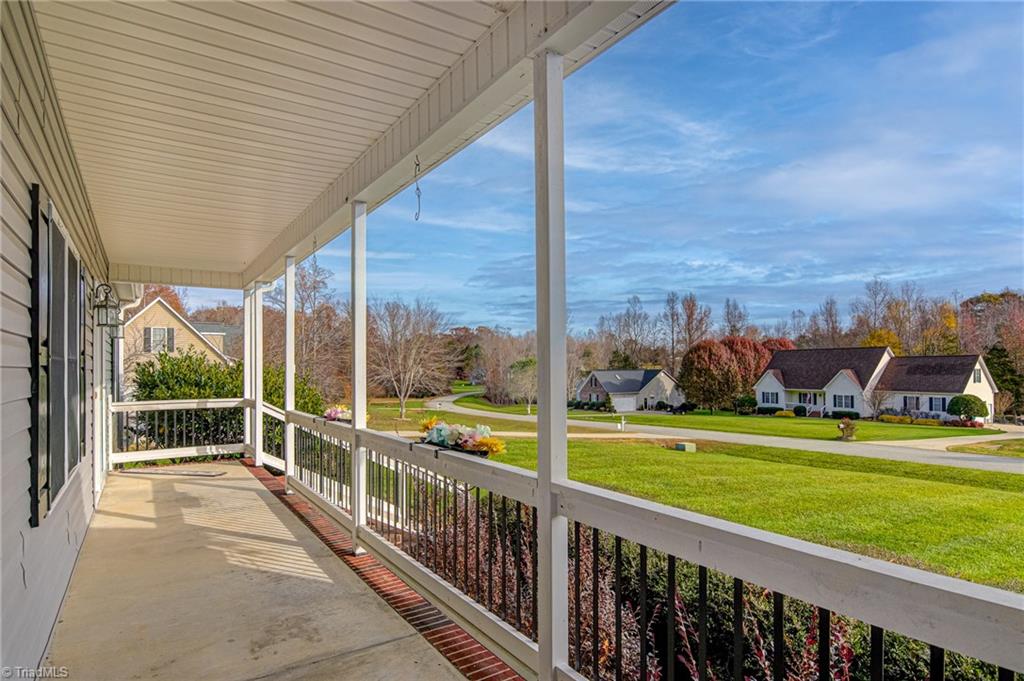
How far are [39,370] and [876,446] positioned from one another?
9.68 ft

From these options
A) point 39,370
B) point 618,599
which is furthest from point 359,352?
point 618,599

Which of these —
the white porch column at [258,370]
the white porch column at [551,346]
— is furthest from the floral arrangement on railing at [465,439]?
the white porch column at [258,370]

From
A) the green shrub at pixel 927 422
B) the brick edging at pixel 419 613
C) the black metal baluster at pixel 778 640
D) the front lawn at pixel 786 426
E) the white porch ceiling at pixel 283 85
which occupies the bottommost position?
the brick edging at pixel 419 613

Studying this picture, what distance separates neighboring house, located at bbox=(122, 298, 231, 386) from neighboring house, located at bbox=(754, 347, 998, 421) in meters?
19.0

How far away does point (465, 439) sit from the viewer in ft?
10.3

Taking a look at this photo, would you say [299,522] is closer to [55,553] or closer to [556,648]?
[55,553]

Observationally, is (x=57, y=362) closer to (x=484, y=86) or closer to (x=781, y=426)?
(x=484, y=86)

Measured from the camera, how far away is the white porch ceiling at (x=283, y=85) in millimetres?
2299

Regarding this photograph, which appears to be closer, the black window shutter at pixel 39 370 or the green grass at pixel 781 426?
the green grass at pixel 781 426

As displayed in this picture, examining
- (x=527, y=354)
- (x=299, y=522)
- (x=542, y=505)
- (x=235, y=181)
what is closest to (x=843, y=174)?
(x=542, y=505)

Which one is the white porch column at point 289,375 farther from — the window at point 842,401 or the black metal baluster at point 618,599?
the window at point 842,401

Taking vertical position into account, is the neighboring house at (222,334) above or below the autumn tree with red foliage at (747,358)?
above

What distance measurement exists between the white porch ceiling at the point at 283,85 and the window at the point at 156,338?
16310 millimetres

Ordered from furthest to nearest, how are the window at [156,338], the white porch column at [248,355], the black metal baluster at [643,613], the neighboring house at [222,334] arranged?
the neighboring house at [222,334], the window at [156,338], the white porch column at [248,355], the black metal baluster at [643,613]
